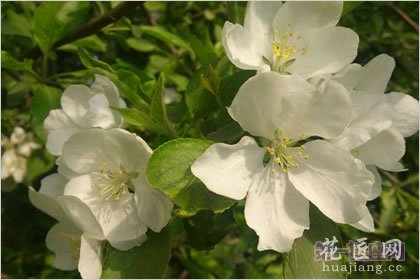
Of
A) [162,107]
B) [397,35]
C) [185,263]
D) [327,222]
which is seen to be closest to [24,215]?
[185,263]

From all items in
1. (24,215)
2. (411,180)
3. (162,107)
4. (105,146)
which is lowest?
(24,215)

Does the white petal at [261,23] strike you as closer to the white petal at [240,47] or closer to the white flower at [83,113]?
the white petal at [240,47]

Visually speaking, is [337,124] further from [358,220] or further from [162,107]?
[162,107]

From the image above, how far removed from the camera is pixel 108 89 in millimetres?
1393

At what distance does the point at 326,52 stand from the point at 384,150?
0.95 ft

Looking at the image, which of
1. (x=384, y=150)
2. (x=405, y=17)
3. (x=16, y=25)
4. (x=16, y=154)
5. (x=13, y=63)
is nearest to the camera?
(x=384, y=150)

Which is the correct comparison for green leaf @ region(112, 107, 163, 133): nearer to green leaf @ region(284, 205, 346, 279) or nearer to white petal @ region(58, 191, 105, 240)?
white petal @ region(58, 191, 105, 240)

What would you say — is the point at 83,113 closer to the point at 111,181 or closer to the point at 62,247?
the point at 111,181

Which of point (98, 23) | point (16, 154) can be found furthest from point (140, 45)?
point (16, 154)

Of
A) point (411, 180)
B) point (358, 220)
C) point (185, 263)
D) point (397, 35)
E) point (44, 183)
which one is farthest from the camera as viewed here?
point (397, 35)

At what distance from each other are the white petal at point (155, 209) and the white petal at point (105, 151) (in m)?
0.08

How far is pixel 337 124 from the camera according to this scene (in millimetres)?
1140

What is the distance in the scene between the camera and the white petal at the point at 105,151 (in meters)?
1.22

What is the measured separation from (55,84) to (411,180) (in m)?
1.57
